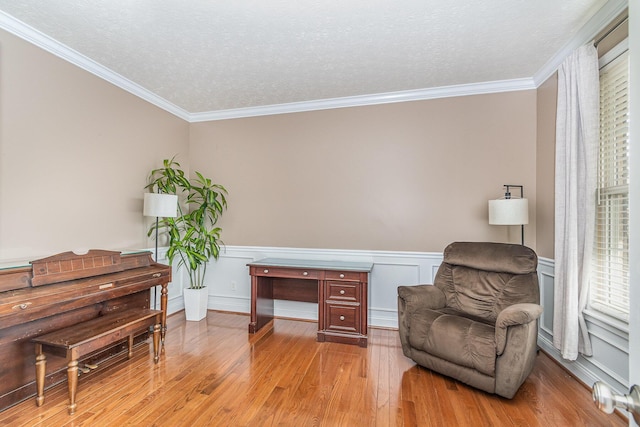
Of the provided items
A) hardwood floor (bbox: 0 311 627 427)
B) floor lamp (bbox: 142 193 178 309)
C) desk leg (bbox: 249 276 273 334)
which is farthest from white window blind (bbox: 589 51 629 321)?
floor lamp (bbox: 142 193 178 309)

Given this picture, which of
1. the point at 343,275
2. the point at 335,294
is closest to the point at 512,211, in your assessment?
the point at 343,275

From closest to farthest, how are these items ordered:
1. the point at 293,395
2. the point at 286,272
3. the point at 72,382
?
1. the point at 72,382
2. the point at 293,395
3. the point at 286,272

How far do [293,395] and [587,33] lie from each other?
343cm

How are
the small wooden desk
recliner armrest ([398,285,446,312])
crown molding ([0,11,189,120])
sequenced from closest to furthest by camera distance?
crown molding ([0,11,189,120]), recliner armrest ([398,285,446,312]), the small wooden desk

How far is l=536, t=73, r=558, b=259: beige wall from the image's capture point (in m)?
2.85

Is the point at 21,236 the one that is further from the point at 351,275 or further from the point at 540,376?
the point at 540,376

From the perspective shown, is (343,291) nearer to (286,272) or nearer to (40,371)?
(286,272)

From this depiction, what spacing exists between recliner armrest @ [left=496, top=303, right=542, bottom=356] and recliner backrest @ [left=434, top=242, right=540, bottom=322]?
0.39 meters

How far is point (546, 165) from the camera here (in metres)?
2.99

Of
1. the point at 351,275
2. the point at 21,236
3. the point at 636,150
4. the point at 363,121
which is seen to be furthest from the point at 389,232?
the point at 21,236

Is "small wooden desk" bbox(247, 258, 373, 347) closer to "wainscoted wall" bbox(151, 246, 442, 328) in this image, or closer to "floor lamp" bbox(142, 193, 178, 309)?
"wainscoted wall" bbox(151, 246, 442, 328)

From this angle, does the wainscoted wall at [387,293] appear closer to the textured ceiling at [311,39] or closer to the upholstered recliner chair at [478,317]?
the upholstered recliner chair at [478,317]

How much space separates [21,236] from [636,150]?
11.3 ft

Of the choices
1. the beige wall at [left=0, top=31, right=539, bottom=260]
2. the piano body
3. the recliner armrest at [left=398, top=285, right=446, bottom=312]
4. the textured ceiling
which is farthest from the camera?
the recliner armrest at [left=398, top=285, right=446, bottom=312]
